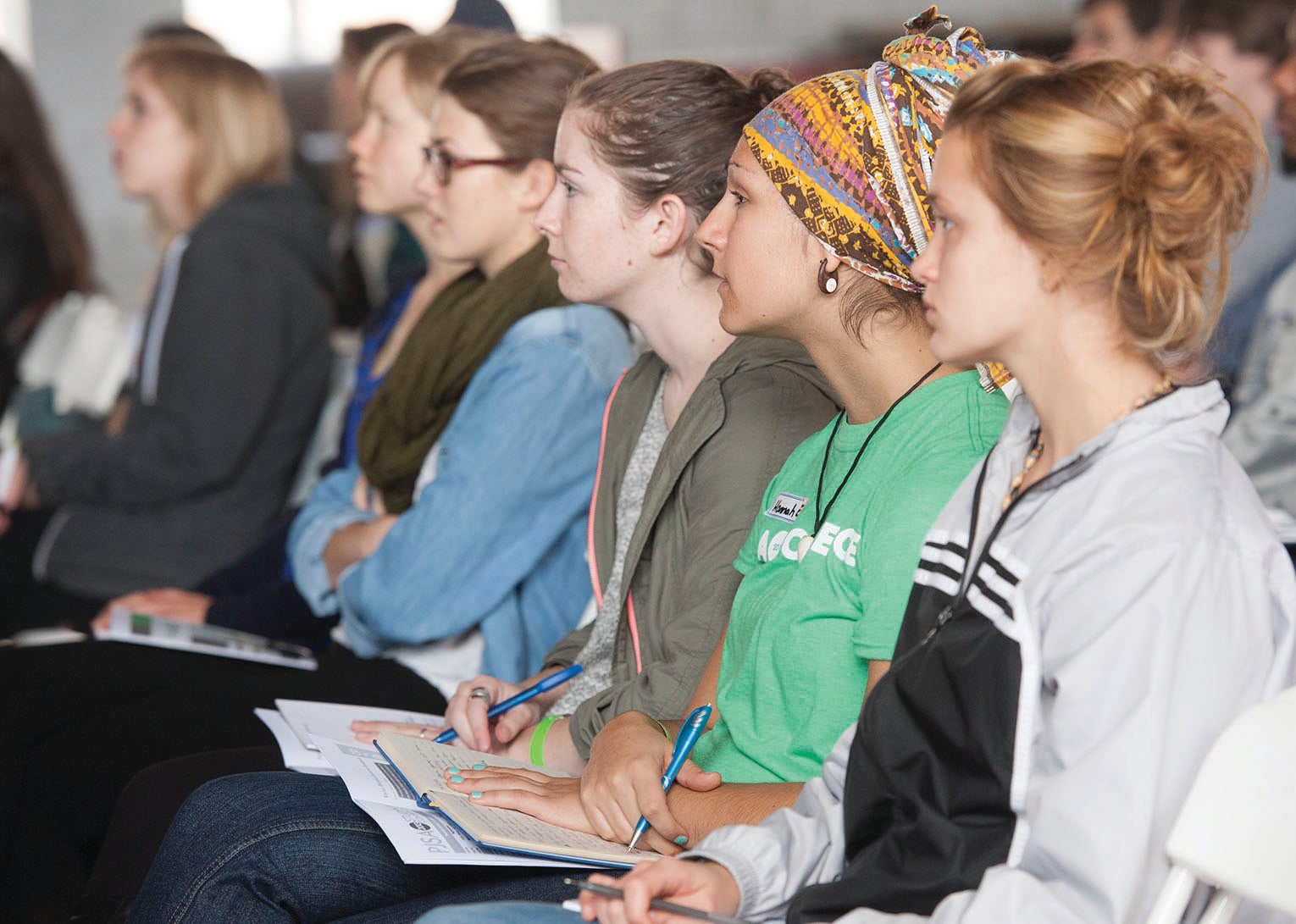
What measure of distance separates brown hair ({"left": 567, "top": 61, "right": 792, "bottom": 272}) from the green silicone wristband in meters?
0.69

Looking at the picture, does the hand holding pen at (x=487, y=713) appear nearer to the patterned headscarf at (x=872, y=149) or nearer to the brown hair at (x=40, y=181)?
the patterned headscarf at (x=872, y=149)

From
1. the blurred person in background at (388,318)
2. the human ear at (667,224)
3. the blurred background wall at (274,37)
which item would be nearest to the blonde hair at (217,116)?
the blurred person in background at (388,318)

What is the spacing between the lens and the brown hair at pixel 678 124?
1917mm

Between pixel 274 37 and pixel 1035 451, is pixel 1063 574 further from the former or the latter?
pixel 274 37

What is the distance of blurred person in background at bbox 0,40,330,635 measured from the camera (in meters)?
3.07

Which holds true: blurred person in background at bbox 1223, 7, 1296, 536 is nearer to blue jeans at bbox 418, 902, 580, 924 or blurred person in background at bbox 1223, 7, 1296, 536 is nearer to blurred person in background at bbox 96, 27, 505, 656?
blurred person in background at bbox 96, 27, 505, 656

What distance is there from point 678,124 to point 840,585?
79cm

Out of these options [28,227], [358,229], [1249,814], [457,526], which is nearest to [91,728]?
[457,526]

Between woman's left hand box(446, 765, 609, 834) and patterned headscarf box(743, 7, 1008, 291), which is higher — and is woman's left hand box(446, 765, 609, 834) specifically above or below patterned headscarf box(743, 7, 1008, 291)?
below

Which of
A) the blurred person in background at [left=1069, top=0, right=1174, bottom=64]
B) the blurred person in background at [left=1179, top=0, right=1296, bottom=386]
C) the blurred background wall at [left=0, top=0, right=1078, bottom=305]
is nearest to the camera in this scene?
the blurred person in background at [left=1179, top=0, right=1296, bottom=386]

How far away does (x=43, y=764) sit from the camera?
7.03ft

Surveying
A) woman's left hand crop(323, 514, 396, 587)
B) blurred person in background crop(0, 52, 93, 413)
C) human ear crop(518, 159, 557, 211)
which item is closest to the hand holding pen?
woman's left hand crop(323, 514, 396, 587)

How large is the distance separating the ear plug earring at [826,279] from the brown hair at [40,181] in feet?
10.9

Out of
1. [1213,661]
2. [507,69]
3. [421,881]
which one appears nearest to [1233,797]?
[1213,661]
